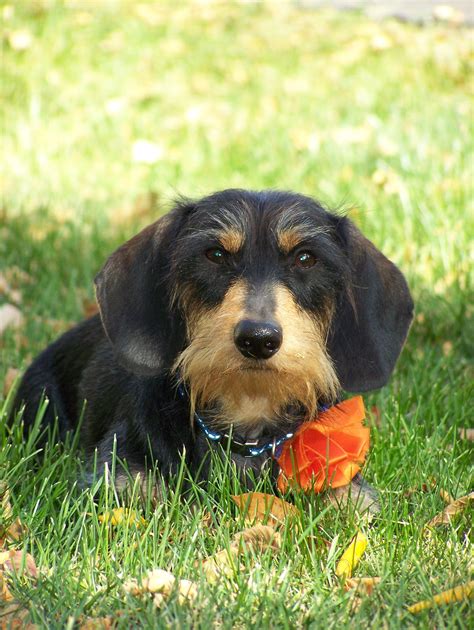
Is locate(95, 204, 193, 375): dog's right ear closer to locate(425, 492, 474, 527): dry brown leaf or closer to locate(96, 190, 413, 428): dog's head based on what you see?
locate(96, 190, 413, 428): dog's head

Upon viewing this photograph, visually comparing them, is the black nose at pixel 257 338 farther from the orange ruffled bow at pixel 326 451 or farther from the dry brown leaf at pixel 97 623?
the dry brown leaf at pixel 97 623

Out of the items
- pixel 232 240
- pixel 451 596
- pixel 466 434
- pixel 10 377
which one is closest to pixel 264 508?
pixel 451 596

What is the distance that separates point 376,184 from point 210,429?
12.2 feet

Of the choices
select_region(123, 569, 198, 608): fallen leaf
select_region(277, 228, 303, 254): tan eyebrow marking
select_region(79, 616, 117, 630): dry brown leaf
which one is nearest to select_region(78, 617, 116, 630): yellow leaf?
select_region(79, 616, 117, 630): dry brown leaf

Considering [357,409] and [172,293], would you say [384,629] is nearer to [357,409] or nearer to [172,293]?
[357,409]

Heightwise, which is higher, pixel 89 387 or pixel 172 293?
pixel 172 293

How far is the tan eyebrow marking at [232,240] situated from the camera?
322cm

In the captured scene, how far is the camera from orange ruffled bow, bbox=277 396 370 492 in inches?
133

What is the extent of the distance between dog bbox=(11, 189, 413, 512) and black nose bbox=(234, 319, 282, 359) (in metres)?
0.05

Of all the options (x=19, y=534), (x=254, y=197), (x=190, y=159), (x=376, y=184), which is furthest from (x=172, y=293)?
(x=190, y=159)

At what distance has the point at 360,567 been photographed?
3021 mm

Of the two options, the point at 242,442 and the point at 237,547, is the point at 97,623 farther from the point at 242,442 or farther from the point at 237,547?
the point at 242,442

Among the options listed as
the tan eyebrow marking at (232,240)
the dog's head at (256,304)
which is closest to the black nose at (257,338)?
the dog's head at (256,304)

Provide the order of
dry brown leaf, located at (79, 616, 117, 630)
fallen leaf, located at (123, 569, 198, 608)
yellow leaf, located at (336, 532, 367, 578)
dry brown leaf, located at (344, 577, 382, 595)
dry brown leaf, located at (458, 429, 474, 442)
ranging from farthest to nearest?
dry brown leaf, located at (458, 429, 474, 442) < yellow leaf, located at (336, 532, 367, 578) < dry brown leaf, located at (344, 577, 382, 595) < fallen leaf, located at (123, 569, 198, 608) < dry brown leaf, located at (79, 616, 117, 630)
